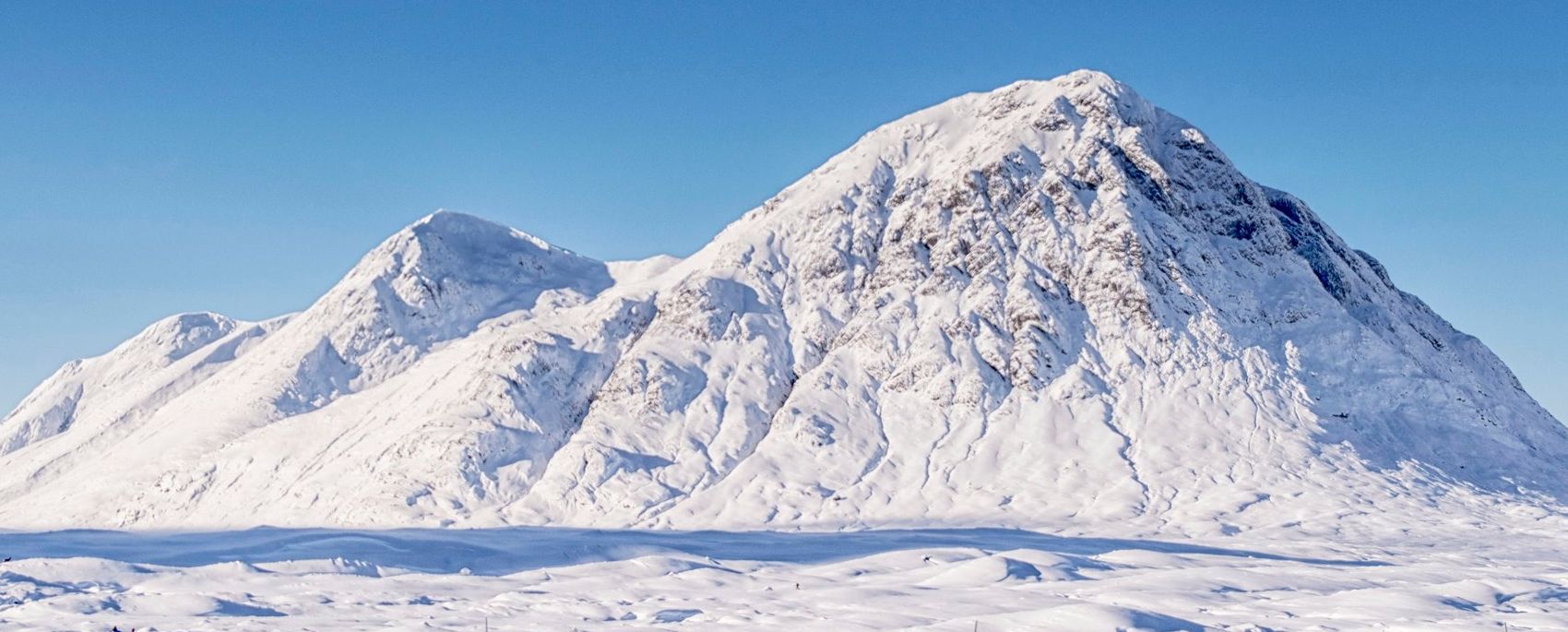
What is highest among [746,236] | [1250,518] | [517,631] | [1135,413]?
[746,236]

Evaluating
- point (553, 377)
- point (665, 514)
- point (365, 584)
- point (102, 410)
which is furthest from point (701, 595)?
point (102, 410)

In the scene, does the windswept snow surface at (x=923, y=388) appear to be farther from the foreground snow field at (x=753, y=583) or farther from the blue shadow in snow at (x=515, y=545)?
the blue shadow in snow at (x=515, y=545)

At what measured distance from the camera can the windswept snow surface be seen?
350 ft

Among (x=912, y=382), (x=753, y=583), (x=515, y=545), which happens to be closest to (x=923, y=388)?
(x=912, y=382)

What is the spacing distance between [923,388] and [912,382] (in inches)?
47.8

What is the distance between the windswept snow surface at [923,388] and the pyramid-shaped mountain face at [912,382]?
351mm

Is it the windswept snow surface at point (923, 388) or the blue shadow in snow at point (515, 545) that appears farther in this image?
the windswept snow surface at point (923, 388)

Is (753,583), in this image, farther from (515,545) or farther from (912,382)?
(912,382)

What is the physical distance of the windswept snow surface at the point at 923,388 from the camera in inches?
4195

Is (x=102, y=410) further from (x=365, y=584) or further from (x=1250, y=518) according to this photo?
(x=1250, y=518)

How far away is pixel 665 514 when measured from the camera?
10425cm

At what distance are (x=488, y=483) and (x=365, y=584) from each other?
45.3 m

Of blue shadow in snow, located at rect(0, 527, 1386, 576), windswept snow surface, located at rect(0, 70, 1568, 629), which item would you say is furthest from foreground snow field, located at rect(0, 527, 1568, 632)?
windswept snow surface, located at rect(0, 70, 1568, 629)

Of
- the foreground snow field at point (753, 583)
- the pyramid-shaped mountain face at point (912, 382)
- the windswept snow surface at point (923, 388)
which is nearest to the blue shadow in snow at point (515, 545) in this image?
the foreground snow field at point (753, 583)
